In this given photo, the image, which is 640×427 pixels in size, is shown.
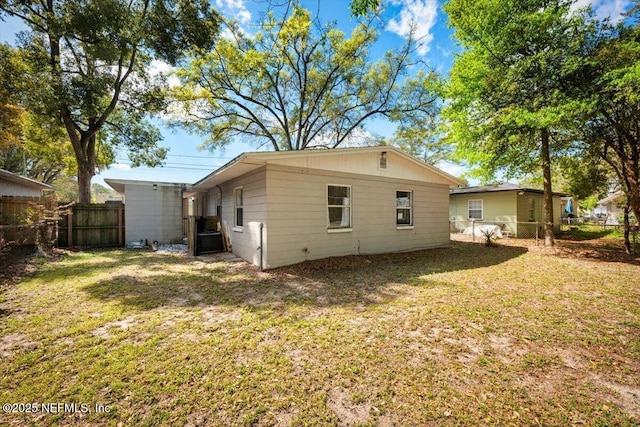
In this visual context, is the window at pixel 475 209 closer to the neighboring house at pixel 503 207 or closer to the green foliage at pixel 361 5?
the neighboring house at pixel 503 207

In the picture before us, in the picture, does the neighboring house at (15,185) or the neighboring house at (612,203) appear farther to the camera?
Result: the neighboring house at (612,203)

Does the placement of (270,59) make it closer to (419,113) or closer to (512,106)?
(419,113)

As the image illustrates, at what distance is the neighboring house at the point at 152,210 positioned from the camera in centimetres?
1115

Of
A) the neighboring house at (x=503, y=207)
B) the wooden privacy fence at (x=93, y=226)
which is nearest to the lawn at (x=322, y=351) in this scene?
the wooden privacy fence at (x=93, y=226)

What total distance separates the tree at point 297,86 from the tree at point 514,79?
13.2 feet

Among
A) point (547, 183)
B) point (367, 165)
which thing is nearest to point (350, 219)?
point (367, 165)

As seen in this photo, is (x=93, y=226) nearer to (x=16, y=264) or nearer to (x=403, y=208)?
(x=16, y=264)

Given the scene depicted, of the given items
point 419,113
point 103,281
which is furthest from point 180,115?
point 419,113

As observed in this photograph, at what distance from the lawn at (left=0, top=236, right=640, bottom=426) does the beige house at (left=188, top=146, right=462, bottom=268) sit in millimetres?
1705

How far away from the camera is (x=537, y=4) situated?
8.16m

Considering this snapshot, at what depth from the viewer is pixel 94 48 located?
11.4 m

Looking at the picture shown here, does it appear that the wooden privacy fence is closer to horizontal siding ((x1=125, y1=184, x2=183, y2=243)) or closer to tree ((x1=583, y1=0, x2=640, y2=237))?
horizontal siding ((x1=125, y1=184, x2=183, y2=243))

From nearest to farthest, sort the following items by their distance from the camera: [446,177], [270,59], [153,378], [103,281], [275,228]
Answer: [153,378] → [103,281] → [275,228] → [446,177] → [270,59]

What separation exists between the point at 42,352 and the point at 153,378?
156cm
